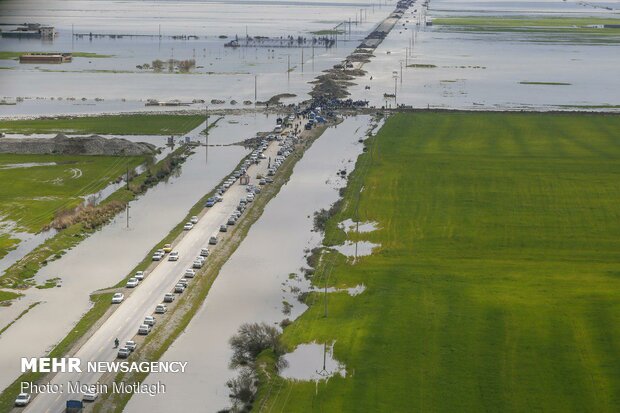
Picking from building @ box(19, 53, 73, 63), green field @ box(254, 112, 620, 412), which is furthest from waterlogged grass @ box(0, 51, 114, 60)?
green field @ box(254, 112, 620, 412)

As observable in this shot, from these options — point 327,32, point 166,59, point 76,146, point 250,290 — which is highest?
point 327,32

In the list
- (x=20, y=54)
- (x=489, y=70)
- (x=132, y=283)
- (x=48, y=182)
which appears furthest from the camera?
(x=20, y=54)

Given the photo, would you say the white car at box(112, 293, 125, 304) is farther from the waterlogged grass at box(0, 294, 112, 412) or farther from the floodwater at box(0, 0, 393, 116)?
the floodwater at box(0, 0, 393, 116)

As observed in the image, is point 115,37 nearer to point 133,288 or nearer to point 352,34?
point 352,34

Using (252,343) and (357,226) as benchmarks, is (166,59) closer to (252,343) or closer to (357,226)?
(357,226)

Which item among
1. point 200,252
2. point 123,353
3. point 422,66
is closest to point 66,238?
point 200,252

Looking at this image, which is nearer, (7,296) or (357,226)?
(7,296)

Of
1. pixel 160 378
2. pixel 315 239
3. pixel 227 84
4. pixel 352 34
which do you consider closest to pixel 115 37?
pixel 352 34
